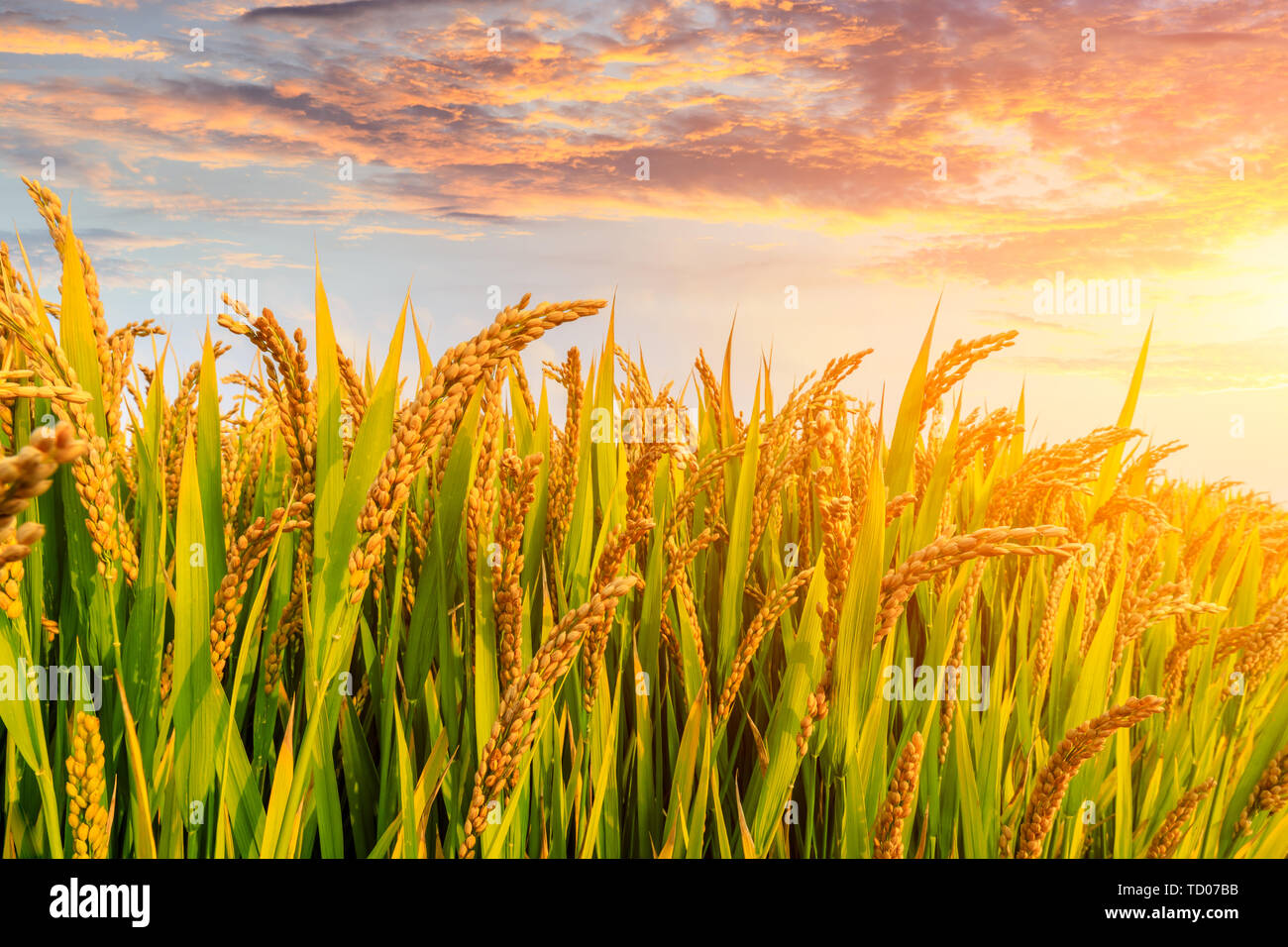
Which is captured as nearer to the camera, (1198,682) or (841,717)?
(841,717)

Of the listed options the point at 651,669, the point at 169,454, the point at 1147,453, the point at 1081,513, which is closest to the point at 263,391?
the point at 169,454

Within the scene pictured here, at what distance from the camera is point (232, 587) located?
1.03m

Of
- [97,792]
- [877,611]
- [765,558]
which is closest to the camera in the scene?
[97,792]

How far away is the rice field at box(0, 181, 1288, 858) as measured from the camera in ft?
3.43

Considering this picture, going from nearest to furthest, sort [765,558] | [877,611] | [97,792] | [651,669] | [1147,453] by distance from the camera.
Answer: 1. [97,792]
2. [877,611]
3. [651,669]
4. [765,558]
5. [1147,453]

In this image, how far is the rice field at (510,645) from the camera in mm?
1047

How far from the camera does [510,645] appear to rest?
43.9 inches

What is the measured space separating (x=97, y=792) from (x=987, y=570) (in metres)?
2.03

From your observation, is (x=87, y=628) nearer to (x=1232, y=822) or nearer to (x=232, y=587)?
(x=232, y=587)

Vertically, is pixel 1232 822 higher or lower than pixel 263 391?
lower

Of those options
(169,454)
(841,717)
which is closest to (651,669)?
(841,717)

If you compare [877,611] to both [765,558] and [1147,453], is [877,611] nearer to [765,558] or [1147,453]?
[765,558]
